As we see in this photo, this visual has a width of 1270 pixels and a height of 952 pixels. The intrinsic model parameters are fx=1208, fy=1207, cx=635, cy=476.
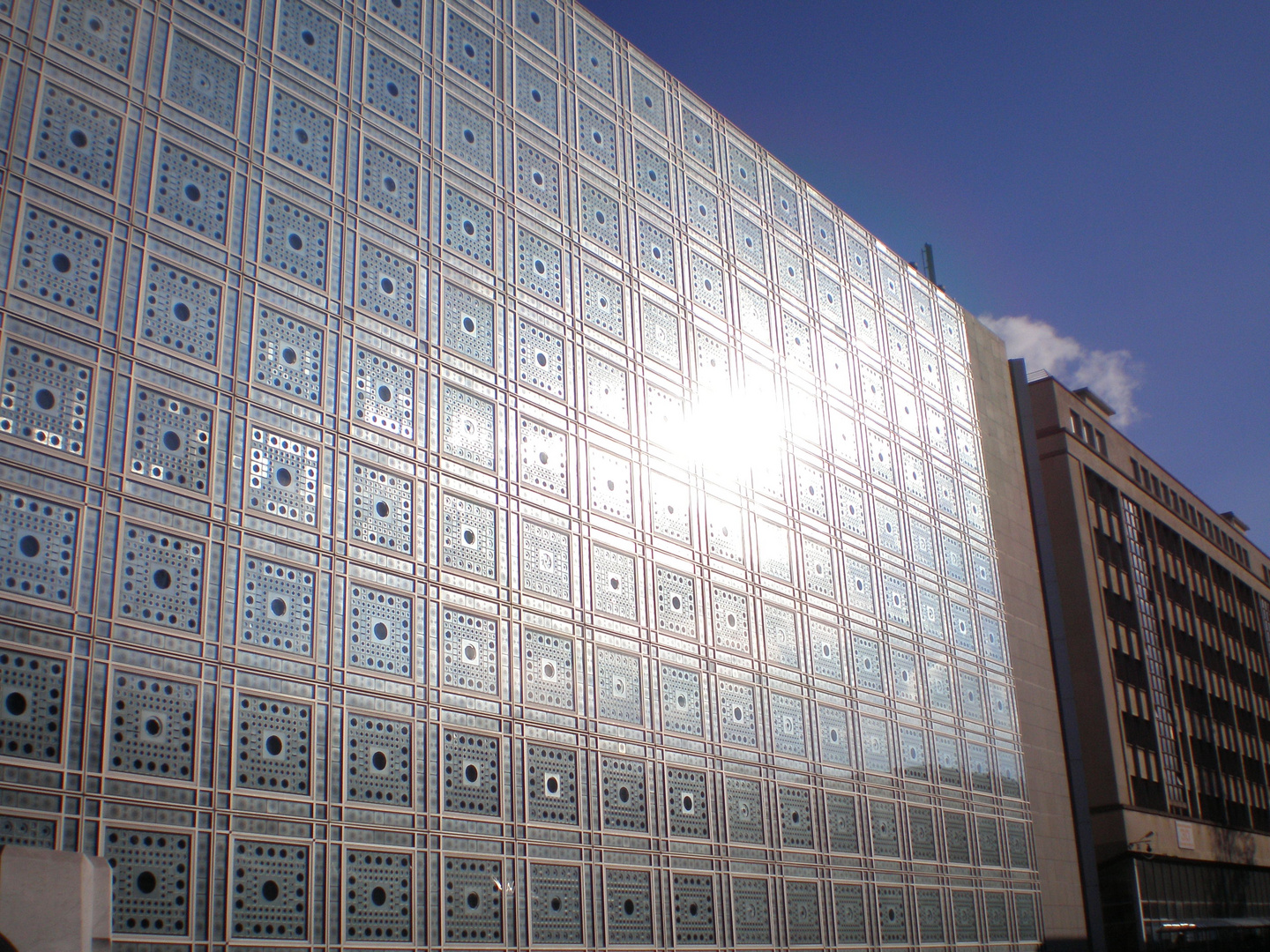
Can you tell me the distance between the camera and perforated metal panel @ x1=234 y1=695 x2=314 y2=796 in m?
12.6

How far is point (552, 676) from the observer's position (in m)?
16.3

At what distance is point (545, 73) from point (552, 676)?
10.3 m

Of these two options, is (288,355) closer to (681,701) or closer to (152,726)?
(152,726)

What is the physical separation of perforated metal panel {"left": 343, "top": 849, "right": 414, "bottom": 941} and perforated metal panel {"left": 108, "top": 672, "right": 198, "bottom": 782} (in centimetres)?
223

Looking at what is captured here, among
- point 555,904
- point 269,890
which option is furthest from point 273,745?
point 555,904

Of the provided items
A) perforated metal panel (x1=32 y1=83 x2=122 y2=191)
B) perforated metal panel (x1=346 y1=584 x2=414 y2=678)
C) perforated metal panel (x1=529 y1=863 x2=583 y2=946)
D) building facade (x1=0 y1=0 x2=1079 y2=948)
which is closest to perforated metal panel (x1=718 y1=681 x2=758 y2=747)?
building facade (x1=0 y1=0 x2=1079 y2=948)

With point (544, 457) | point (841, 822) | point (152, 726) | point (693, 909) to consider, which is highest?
point (544, 457)

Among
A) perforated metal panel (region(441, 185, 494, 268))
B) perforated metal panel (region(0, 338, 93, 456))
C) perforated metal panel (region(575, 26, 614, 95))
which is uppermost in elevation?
perforated metal panel (region(575, 26, 614, 95))

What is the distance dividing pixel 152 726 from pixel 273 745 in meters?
1.36

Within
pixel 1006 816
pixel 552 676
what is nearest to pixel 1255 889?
pixel 1006 816

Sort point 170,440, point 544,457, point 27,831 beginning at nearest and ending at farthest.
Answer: point 27,831 < point 170,440 < point 544,457

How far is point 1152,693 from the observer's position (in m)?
36.3

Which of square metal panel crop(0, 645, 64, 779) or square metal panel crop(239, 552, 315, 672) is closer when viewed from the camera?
square metal panel crop(0, 645, 64, 779)

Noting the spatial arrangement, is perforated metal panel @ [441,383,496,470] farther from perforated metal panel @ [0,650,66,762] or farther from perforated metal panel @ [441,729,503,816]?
perforated metal panel @ [0,650,66,762]
